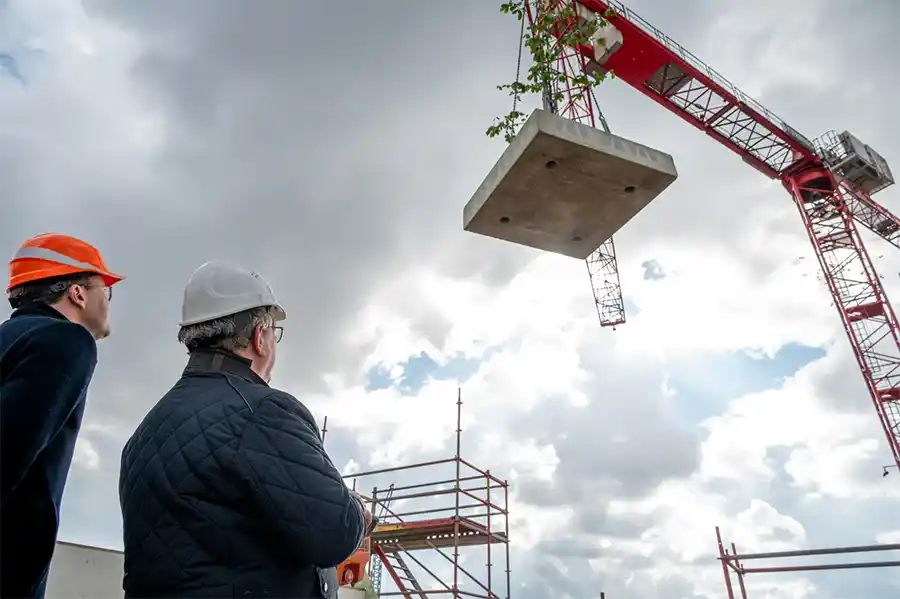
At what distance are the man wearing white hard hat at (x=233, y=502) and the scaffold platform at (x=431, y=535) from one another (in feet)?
34.8

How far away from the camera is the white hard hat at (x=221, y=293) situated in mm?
2125

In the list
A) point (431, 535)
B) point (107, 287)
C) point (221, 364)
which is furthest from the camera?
point (431, 535)

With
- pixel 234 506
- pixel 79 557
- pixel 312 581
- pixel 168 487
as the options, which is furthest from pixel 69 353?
pixel 79 557

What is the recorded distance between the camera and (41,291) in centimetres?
216

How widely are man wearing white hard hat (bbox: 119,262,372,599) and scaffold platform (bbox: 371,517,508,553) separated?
10.6 meters

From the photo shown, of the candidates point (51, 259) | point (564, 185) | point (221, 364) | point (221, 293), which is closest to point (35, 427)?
point (221, 364)

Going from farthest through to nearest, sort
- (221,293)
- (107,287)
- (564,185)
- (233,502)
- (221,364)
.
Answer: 1. (564,185)
2. (107,287)
3. (221,293)
4. (221,364)
5. (233,502)

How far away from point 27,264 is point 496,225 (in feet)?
10.3

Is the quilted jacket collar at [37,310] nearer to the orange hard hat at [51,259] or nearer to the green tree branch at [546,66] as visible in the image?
the orange hard hat at [51,259]

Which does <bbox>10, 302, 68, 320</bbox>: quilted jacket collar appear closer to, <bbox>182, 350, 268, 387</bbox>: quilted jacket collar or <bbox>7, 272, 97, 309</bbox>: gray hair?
<bbox>7, 272, 97, 309</bbox>: gray hair

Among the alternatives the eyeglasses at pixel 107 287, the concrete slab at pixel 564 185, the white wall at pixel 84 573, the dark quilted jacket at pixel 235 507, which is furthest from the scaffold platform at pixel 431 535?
the dark quilted jacket at pixel 235 507

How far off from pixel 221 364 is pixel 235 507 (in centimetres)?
53

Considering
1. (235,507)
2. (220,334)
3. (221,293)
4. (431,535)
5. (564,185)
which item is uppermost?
(564,185)

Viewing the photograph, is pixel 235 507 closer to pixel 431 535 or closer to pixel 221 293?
pixel 221 293
